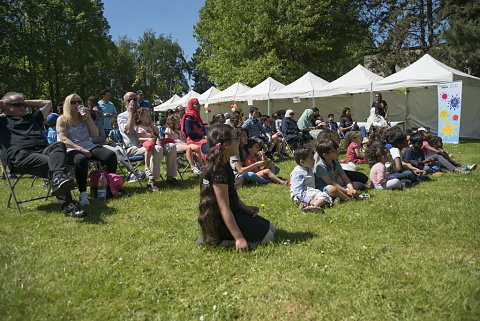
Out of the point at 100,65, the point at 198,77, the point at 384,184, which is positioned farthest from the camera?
the point at 198,77

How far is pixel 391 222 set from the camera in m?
3.88

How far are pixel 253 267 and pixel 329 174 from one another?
261cm

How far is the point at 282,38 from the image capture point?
75.5 feet

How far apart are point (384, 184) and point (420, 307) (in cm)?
379

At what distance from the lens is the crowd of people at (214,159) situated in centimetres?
308

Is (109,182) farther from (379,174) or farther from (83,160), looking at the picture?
(379,174)

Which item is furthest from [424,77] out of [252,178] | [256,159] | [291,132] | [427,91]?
[252,178]

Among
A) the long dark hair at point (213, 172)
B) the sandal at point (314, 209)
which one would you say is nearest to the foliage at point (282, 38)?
the sandal at point (314, 209)

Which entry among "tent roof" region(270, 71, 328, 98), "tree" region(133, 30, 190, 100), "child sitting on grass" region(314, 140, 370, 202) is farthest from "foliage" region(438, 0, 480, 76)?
"tree" region(133, 30, 190, 100)

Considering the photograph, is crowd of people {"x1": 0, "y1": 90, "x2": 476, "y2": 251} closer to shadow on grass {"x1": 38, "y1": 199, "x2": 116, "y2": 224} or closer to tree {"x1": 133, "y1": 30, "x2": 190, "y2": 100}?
shadow on grass {"x1": 38, "y1": 199, "x2": 116, "y2": 224}

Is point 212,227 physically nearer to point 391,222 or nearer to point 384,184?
point 391,222

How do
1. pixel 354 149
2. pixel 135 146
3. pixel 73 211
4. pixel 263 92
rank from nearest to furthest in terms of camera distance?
pixel 73 211, pixel 135 146, pixel 354 149, pixel 263 92

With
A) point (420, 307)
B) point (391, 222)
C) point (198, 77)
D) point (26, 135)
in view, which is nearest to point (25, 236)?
point (26, 135)

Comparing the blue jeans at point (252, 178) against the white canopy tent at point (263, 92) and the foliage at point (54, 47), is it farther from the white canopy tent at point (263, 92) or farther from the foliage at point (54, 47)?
the foliage at point (54, 47)
